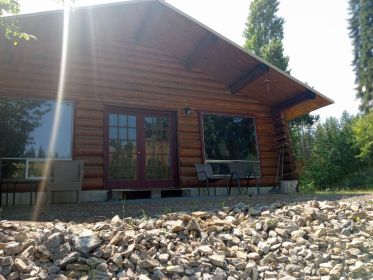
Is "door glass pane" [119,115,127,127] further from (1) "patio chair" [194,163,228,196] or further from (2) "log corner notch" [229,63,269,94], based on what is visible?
(2) "log corner notch" [229,63,269,94]

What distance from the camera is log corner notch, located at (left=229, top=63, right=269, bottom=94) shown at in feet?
25.3

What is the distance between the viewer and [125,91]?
25.2 ft

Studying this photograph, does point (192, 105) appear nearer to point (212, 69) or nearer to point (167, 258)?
point (212, 69)

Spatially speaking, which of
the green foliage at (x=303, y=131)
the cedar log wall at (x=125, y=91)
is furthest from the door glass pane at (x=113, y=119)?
the green foliage at (x=303, y=131)

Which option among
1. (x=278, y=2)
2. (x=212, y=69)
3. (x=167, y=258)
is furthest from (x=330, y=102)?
(x=278, y=2)

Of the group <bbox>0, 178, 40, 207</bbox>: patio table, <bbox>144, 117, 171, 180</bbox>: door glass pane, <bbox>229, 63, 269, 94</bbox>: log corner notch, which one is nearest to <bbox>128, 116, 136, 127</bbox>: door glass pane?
<bbox>144, 117, 171, 180</bbox>: door glass pane

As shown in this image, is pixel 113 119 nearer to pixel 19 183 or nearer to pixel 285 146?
pixel 19 183

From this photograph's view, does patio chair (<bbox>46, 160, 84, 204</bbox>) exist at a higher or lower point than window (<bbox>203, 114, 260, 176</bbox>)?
lower

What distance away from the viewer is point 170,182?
783 centimetres

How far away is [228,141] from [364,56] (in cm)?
2247

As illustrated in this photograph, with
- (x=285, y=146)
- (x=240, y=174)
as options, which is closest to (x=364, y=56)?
(x=285, y=146)

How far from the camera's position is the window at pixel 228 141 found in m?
8.34

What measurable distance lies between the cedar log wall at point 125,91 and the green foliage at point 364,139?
8206mm

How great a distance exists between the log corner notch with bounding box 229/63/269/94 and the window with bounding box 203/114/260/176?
0.75 metres
